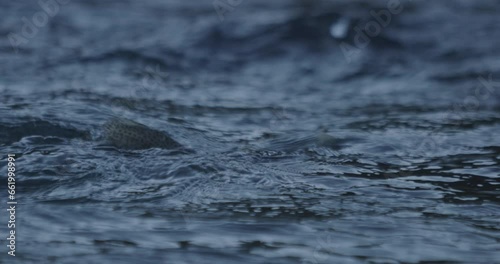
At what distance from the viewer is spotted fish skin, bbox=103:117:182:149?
5.66 m

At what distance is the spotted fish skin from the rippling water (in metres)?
0.08

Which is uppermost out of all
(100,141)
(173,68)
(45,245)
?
(173,68)

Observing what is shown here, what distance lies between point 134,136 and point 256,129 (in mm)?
1079

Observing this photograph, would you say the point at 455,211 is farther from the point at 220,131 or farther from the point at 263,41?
the point at 263,41

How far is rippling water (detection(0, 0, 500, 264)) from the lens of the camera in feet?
13.6

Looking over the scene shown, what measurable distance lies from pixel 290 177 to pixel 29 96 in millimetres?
2791

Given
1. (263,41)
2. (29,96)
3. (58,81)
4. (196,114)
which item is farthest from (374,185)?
(263,41)

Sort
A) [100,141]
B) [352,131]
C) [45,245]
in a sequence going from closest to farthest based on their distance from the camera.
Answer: [45,245], [100,141], [352,131]

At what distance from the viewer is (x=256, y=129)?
655cm

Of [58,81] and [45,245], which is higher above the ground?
[58,81]

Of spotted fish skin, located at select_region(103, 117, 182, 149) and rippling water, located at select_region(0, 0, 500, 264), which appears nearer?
rippling water, located at select_region(0, 0, 500, 264)

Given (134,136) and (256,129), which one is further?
(256,129)

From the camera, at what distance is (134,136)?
18.9ft

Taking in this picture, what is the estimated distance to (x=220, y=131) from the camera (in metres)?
6.44
